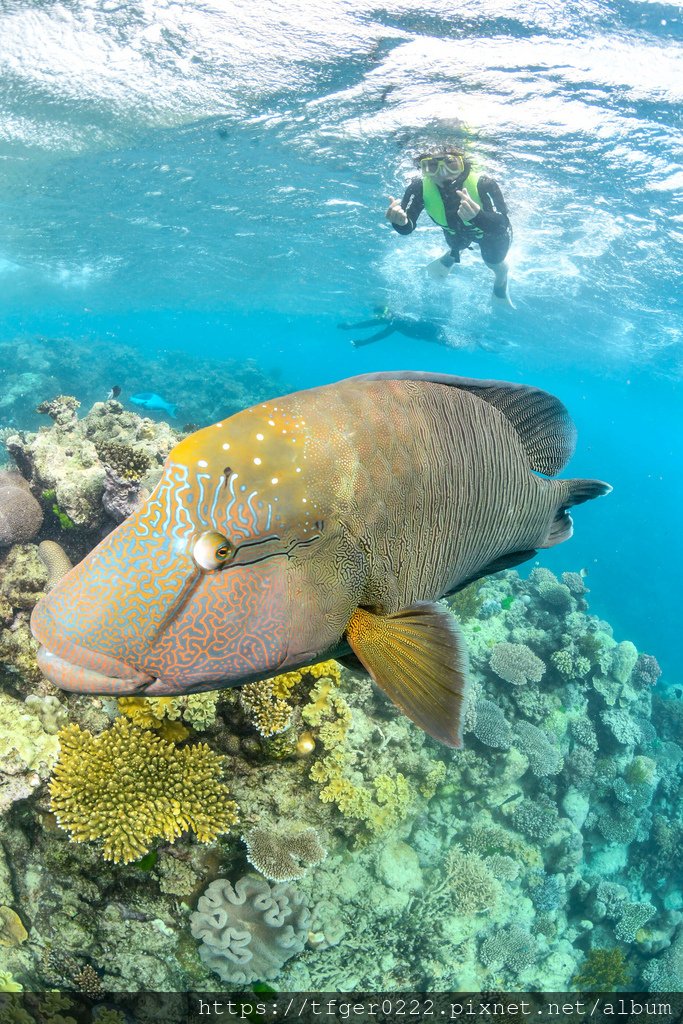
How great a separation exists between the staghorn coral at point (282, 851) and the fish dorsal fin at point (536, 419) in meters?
3.74

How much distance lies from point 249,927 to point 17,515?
4.58 metres

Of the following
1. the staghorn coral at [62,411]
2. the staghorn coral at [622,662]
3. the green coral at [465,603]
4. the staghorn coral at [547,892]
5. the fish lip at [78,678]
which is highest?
the fish lip at [78,678]

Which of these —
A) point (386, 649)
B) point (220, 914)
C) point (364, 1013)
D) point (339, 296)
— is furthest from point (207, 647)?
point (339, 296)

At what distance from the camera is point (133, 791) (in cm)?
397

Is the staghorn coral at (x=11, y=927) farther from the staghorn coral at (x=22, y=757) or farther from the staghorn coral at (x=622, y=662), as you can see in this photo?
the staghorn coral at (x=622, y=662)

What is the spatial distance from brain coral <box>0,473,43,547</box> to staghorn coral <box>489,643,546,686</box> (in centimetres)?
704

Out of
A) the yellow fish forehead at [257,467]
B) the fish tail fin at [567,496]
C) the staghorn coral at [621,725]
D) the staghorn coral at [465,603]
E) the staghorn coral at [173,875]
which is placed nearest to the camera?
the yellow fish forehead at [257,467]

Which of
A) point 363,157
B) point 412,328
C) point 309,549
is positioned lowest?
point 412,328

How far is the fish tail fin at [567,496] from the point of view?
269 cm

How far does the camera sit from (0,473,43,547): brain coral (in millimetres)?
5980

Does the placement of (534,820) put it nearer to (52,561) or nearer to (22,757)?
(22,757)

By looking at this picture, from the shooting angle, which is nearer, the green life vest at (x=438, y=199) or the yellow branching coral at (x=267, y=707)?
the yellow branching coral at (x=267, y=707)

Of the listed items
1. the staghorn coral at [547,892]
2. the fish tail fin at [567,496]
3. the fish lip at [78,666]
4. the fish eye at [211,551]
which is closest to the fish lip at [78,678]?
the fish lip at [78,666]

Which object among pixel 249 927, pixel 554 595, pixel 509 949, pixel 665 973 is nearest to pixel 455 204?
pixel 554 595
